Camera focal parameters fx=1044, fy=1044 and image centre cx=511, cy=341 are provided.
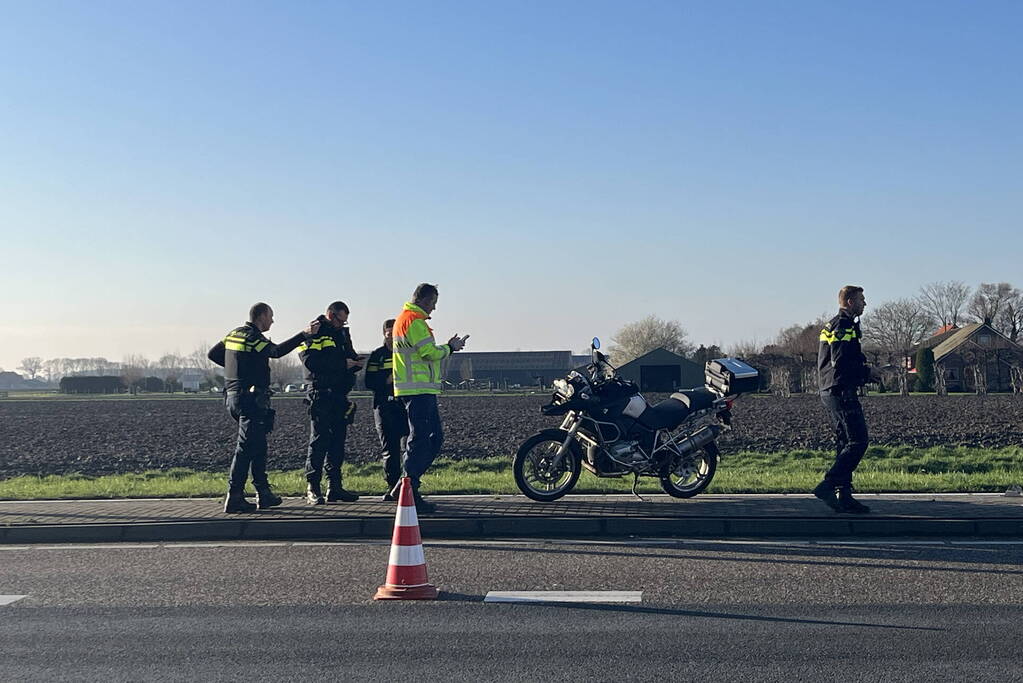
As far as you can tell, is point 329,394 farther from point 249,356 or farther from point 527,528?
point 527,528

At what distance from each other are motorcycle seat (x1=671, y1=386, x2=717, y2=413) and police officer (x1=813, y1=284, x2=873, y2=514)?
1252mm

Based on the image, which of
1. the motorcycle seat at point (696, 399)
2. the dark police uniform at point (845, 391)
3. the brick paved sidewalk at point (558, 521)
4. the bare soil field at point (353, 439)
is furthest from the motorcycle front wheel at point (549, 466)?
the bare soil field at point (353, 439)

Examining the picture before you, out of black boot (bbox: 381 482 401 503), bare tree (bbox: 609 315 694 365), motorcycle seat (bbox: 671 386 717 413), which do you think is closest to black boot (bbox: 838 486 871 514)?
motorcycle seat (bbox: 671 386 717 413)

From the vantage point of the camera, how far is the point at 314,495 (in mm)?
10633

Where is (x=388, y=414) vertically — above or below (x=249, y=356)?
below

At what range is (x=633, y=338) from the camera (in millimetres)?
128625

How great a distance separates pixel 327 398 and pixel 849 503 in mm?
5200

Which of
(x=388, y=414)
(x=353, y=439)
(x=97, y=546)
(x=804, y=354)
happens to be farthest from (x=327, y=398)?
(x=804, y=354)

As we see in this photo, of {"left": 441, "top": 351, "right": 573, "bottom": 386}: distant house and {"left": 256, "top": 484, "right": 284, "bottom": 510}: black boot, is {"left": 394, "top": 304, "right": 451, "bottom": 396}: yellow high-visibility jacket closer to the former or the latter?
{"left": 256, "top": 484, "right": 284, "bottom": 510}: black boot

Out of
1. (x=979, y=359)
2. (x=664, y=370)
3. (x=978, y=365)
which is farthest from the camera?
(x=664, y=370)

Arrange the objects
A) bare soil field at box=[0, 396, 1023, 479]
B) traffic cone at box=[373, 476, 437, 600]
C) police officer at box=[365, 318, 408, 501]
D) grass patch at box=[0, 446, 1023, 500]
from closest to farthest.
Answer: traffic cone at box=[373, 476, 437, 600]
police officer at box=[365, 318, 408, 501]
grass patch at box=[0, 446, 1023, 500]
bare soil field at box=[0, 396, 1023, 479]

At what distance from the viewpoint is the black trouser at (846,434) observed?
944 centimetres

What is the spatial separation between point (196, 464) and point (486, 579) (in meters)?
13.4

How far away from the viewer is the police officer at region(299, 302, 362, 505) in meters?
10.7
